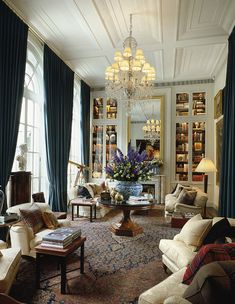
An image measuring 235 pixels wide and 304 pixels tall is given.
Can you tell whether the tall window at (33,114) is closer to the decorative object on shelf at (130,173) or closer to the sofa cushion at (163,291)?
the decorative object on shelf at (130,173)

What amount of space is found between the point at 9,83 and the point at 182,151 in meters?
6.03

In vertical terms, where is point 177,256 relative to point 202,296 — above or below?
below

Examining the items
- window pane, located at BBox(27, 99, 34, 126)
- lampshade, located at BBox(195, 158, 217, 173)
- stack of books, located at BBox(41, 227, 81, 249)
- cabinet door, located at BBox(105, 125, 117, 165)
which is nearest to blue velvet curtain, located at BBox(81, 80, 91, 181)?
cabinet door, located at BBox(105, 125, 117, 165)

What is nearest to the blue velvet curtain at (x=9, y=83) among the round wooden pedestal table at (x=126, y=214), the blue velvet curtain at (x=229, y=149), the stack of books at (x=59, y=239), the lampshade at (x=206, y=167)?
the stack of books at (x=59, y=239)

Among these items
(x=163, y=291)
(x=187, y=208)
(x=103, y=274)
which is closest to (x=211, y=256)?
(x=163, y=291)

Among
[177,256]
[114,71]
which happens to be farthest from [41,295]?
[114,71]

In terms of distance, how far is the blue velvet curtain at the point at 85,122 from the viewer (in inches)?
320

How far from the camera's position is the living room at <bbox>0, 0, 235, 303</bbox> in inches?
152

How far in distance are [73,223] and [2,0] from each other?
4508mm

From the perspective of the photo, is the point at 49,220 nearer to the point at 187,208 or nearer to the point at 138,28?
the point at 187,208

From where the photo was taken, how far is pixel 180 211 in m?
5.34

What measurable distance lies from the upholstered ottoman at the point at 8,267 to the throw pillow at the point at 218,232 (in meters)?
2.03

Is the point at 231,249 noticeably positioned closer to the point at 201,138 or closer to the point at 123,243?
the point at 123,243

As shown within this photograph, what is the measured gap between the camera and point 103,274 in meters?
2.99
